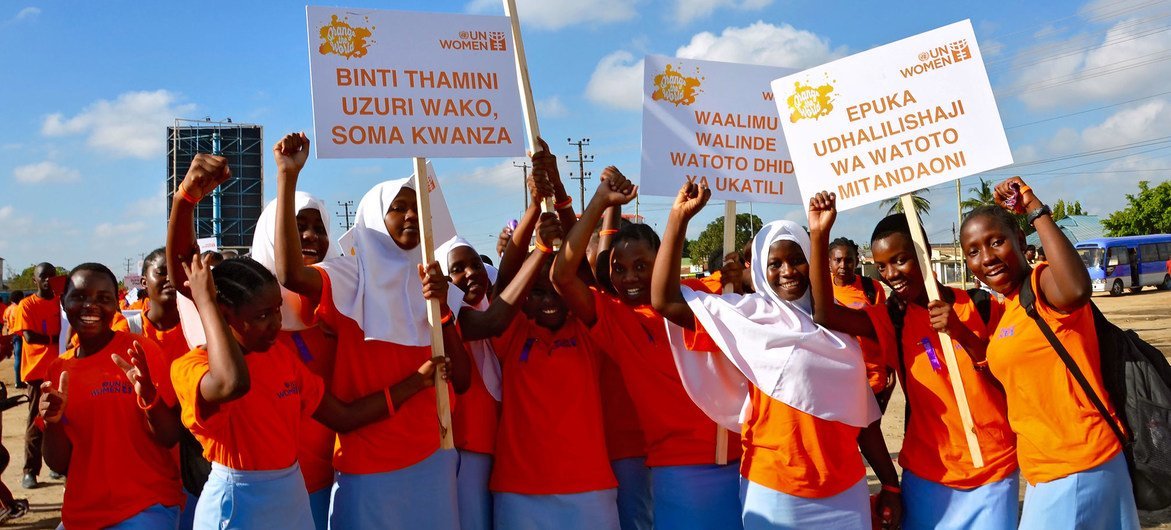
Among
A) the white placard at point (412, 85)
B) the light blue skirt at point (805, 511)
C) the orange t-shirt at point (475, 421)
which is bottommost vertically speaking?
the light blue skirt at point (805, 511)

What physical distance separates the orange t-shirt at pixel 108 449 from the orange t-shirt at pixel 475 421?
1.26 metres

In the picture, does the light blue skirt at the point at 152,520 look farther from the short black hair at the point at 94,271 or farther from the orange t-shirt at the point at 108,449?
the short black hair at the point at 94,271

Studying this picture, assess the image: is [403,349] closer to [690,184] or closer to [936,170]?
[690,184]

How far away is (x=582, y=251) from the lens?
3.78m

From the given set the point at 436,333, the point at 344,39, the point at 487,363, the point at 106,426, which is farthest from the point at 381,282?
the point at 106,426

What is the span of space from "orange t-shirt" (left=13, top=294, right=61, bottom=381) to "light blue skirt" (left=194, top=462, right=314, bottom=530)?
278 inches

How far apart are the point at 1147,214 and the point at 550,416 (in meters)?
56.0

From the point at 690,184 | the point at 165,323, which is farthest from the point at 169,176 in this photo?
the point at 690,184

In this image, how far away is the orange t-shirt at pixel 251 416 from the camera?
3086 millimetres

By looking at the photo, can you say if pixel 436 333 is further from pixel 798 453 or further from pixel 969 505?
pixel 969 505

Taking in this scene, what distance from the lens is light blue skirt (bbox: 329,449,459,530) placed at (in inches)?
141

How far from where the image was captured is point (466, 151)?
4176mm

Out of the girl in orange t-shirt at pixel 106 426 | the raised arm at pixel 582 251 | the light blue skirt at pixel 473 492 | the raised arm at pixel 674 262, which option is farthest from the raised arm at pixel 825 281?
the girl in orange t-shirt at pixel 106 426

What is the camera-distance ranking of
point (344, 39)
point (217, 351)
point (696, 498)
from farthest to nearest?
1. point (344, 39)
2. point (696, 498)
3. point (217, 351)
